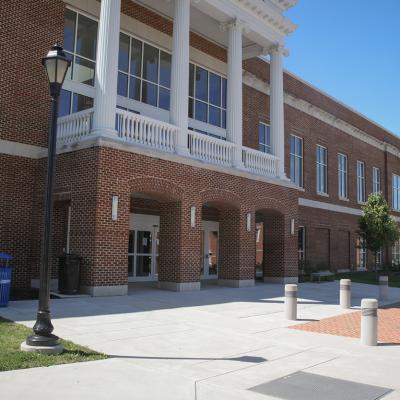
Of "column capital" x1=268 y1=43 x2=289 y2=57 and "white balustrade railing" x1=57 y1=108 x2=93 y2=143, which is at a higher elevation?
"column capital" x1=268 y1=43 x2=289 y2=57

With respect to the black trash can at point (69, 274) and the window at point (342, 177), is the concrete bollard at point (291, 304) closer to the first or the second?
the black trash can at point (69, 274)

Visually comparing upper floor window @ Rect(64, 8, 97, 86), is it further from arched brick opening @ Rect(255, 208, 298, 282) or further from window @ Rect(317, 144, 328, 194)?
window @ Rect(317, 144, 328, 194)

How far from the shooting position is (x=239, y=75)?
2011 centimetres

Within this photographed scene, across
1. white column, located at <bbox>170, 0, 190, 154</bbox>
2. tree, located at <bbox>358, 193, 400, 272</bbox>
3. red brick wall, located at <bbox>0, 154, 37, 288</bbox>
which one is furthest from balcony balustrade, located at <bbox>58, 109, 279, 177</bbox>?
tree, located at <bbox>358, 193, 400, 272</bbox>

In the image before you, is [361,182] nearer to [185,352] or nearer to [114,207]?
[114,207]

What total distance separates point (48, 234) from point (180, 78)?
11.1 metres

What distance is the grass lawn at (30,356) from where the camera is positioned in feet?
21.0

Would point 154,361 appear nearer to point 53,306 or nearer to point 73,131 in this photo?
point 53,306

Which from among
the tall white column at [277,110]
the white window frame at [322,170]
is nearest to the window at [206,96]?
the tall white column at [277,110]

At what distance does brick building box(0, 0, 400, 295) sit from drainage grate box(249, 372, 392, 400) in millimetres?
8514

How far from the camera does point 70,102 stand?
17406 millimetres

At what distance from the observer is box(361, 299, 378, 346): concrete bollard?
29.0 feet

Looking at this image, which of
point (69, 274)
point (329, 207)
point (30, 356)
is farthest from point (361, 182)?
point (30, 356)

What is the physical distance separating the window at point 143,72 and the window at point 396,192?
27530 millimetres
